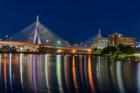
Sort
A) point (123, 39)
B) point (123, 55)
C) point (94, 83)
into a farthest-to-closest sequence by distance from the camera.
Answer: point (123, 39)
point (123, 55)
point (94, 83)

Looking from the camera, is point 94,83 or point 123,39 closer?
point 94,83

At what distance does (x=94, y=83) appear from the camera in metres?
18.7

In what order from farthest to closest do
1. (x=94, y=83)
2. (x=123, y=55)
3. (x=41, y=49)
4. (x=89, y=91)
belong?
(x=41, y=49) → (x=123, y=55) → (x=94, y=83) → (x=89, y=91)

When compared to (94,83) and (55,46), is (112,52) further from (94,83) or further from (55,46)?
(94,83)

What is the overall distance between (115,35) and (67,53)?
21069 mm

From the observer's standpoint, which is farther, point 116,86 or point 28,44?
point 28,44

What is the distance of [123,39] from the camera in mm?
75188

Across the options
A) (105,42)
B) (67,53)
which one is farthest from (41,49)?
(105,42)

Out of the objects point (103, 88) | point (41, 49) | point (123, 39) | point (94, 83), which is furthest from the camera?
point (123, 39)

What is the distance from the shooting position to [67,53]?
5775 centimetres

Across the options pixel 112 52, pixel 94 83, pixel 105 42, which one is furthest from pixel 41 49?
pixel 94 83

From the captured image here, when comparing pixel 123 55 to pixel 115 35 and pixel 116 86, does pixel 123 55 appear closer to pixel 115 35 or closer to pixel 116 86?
pixel 115 35

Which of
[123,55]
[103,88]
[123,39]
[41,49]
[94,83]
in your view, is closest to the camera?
[103,88]

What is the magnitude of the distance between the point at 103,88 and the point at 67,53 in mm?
40831
